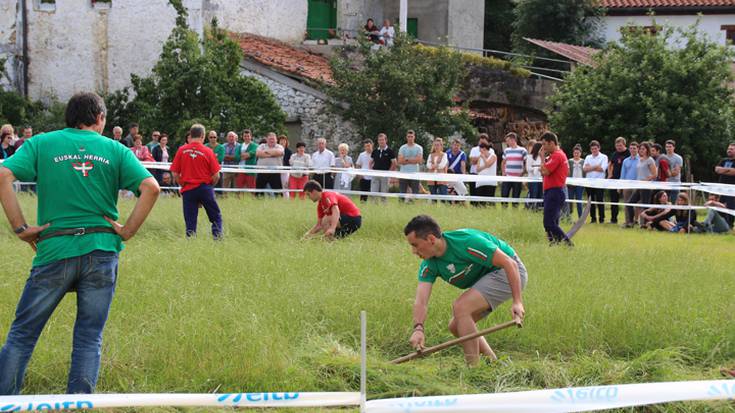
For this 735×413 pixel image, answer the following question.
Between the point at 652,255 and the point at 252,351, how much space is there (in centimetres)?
673

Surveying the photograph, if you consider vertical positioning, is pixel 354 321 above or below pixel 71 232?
below

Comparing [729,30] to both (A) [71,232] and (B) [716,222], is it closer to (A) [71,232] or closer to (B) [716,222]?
(B) [716,222]

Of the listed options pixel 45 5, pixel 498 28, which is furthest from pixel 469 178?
pixel 498 28

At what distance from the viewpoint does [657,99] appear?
27312mm

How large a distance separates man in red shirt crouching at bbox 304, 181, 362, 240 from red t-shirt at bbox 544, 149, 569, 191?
2604mm

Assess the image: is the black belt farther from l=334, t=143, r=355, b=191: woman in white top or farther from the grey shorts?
l=334, t=143, r=355, b=191: woman in white top

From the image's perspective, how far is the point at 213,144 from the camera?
61.8 ft

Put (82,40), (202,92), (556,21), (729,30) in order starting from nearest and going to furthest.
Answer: (202,92)
(82,40)
(556,21)
(729,30)

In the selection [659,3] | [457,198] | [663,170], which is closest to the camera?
[457,198]

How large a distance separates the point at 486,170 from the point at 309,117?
10028 mm

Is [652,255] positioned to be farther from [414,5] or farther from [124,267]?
[414,5]

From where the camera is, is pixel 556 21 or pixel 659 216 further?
pixel 556 21

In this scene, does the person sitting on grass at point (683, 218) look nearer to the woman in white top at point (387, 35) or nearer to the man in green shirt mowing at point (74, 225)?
the woman in white top at point (387, 35)

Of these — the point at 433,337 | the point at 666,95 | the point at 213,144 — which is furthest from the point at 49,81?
the point at 433,337
